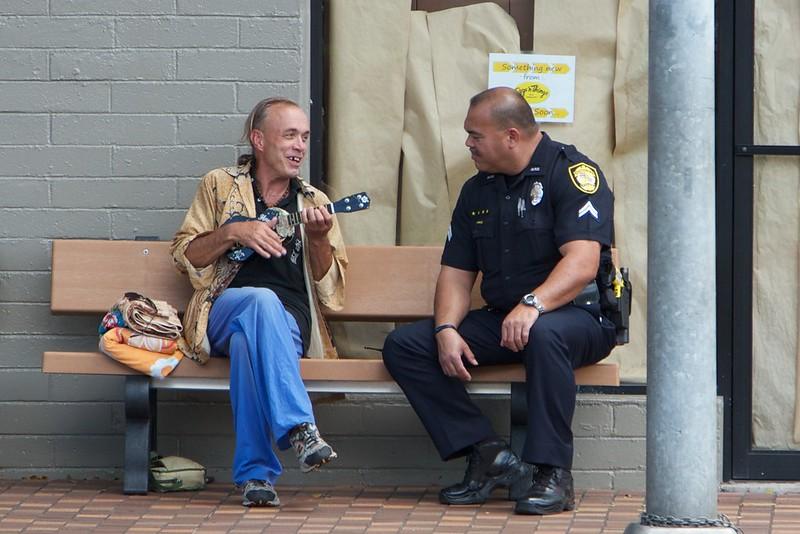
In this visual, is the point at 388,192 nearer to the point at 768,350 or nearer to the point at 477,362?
the point at 477,362

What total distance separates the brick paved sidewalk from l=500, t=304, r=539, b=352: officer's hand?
2.00 feet

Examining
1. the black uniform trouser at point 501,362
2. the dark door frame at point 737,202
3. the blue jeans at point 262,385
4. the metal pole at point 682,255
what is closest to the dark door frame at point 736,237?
the dark door frame at point 737,202

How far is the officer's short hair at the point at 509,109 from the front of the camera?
19.7 feet


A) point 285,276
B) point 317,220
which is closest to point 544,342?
point 317,220

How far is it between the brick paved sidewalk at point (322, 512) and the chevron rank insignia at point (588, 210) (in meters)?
1.08

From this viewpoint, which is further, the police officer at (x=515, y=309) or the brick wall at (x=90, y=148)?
the brick wall at (x=90, y=148)

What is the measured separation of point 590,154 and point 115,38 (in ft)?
6.58

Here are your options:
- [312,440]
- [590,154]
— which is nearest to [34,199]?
[312,440]

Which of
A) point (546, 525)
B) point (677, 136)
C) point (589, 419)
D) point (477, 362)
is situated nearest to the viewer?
point (677, 136)

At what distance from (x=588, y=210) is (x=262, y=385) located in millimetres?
1344

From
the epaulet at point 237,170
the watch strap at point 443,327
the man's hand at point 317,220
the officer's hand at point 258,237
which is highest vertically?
the epaulet at point 237,170

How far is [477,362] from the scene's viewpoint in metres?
6.00

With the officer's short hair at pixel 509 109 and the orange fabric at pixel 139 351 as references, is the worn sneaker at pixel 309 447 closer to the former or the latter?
the orange fabric at pixel 139 351

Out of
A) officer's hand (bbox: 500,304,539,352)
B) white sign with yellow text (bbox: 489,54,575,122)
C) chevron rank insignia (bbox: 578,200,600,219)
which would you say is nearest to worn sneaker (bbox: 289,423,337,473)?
officer's hand (bbox: 500,304,539,352)
